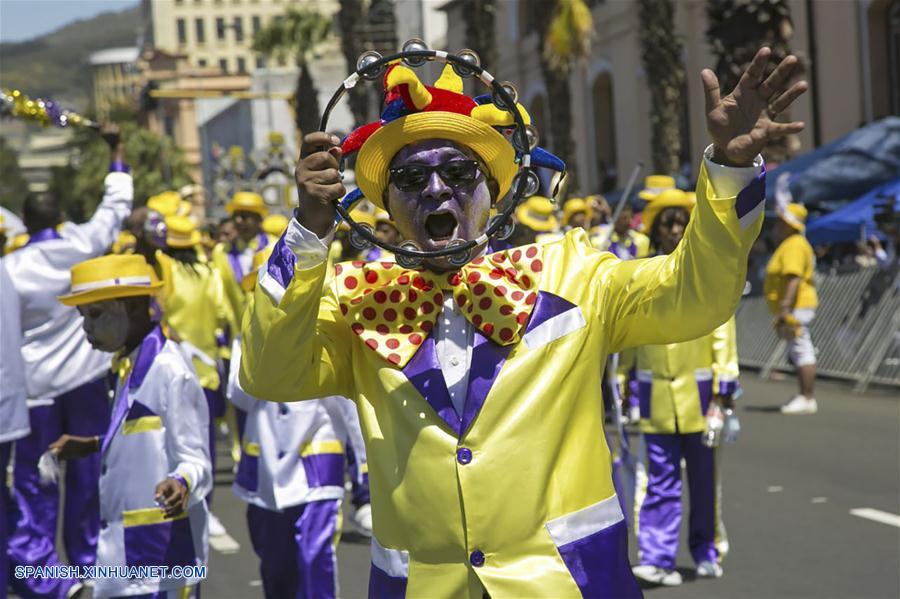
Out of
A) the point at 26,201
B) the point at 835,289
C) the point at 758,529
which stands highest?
the point at 26,201

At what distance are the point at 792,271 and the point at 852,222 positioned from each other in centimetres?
524

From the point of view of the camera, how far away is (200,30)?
550 ft

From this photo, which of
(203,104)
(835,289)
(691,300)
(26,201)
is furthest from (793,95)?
(203,104)

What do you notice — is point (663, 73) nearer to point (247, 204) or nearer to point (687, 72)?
point (687, 72)

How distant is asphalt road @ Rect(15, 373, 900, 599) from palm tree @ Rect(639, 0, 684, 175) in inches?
510

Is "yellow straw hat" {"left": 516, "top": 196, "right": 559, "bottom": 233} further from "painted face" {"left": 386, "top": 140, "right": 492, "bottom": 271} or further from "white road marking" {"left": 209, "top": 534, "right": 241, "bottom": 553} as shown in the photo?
"painted face" {"left": 386, "top": 140, "right": 492, "bottom": 271}

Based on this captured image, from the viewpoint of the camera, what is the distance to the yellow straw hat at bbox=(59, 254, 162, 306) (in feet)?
18.9

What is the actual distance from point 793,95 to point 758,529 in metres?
6.67

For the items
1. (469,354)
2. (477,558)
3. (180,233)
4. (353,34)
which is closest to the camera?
(477,558)

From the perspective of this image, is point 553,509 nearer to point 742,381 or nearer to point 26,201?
point 26,201

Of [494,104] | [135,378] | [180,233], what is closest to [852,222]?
[180,233]

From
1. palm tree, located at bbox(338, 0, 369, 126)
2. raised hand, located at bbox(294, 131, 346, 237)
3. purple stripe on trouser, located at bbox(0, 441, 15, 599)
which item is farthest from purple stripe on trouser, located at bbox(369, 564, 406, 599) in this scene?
palm tree, located at bbox(338, 0, 369, 126)

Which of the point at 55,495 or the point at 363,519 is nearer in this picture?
the point at 55,495

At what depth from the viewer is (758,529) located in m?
9.48
